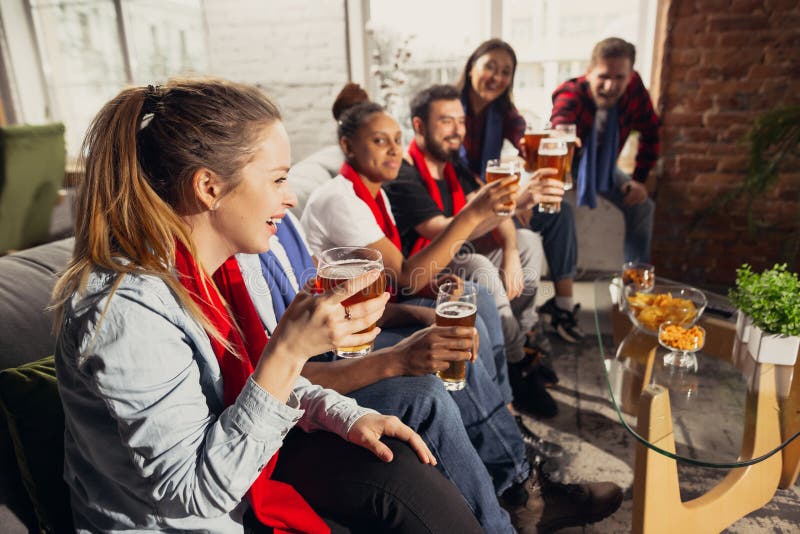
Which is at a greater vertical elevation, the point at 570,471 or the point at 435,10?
the point at 435,10

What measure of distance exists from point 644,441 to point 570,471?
0.62 meters

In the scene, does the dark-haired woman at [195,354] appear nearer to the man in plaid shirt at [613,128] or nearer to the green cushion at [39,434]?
the green cushion at [39,434]

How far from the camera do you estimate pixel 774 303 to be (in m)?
1.47

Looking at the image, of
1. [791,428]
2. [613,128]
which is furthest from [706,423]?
[613,128]

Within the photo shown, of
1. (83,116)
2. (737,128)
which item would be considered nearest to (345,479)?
(737,128)

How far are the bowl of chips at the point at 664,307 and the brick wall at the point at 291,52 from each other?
111 inches

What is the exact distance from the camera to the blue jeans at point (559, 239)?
2.83m

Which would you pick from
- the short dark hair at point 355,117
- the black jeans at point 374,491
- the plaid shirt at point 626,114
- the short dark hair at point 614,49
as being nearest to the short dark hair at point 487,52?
the plaid shirt at point 626,114

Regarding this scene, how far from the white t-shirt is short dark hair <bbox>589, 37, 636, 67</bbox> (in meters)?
1.83

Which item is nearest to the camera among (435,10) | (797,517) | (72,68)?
(797,517)

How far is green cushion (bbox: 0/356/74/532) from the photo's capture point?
0.93 metres

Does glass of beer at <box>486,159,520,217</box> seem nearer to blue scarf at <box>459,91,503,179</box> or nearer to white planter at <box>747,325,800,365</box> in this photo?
white planter at <box>747,325,800,365</box>

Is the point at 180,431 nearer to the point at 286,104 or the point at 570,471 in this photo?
the point at 570,471

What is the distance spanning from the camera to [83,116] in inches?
190
